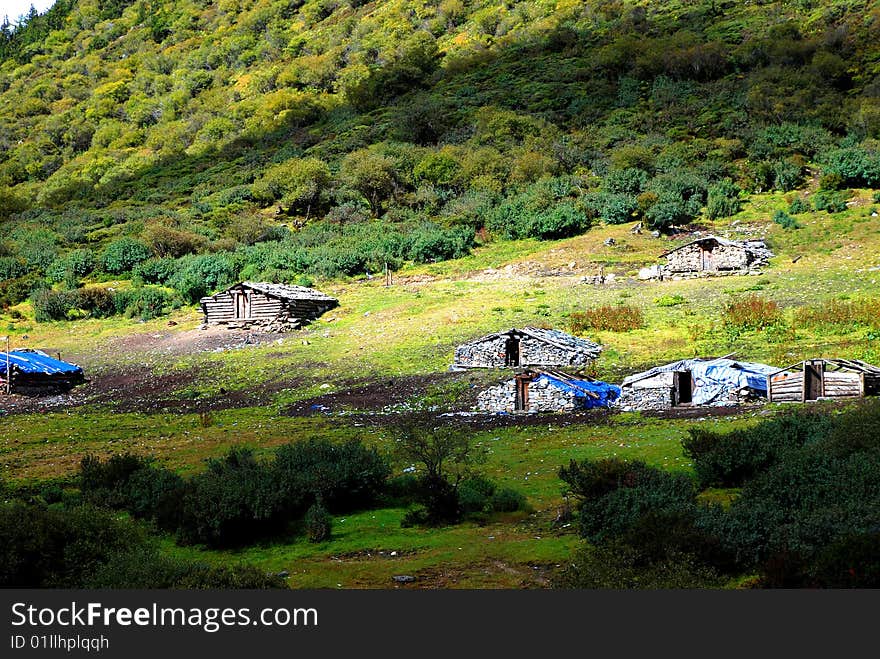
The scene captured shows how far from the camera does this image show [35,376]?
44094mm

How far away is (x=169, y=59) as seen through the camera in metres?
193

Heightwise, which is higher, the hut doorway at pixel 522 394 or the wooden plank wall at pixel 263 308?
the wooden plank wall at pixel 263 308

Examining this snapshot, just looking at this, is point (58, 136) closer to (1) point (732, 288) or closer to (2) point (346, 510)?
(1) point (732, 288)

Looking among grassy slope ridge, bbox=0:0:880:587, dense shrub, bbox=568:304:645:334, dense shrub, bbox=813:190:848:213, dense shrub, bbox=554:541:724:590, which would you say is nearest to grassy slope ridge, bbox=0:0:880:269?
grassy slope ridge, bbox=0:0:880:587

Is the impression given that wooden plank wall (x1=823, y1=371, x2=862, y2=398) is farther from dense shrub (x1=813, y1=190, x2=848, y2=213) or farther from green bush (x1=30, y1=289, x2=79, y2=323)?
green bush (x1=30, y1=289, x2=79, y2=323)

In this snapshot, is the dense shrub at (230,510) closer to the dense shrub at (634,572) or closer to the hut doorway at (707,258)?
the dense shrub at (634,572)

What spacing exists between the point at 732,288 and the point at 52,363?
3353cm

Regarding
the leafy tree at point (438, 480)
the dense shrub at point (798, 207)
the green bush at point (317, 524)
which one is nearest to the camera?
the green bush at point (317, 524)

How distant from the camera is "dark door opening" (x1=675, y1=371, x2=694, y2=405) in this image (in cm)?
3145

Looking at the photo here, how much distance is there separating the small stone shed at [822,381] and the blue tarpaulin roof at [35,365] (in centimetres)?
3124

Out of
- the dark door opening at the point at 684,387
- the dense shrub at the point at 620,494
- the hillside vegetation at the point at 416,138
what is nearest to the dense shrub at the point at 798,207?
the hillside vegetation at the point at 416,138

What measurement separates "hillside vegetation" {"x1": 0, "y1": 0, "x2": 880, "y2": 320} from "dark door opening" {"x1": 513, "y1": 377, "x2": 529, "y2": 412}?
34.9m

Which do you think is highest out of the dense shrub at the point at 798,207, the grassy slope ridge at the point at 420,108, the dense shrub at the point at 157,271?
the grassy slope ridge at the point at 420,108

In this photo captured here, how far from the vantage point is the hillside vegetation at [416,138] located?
70.9 meters
